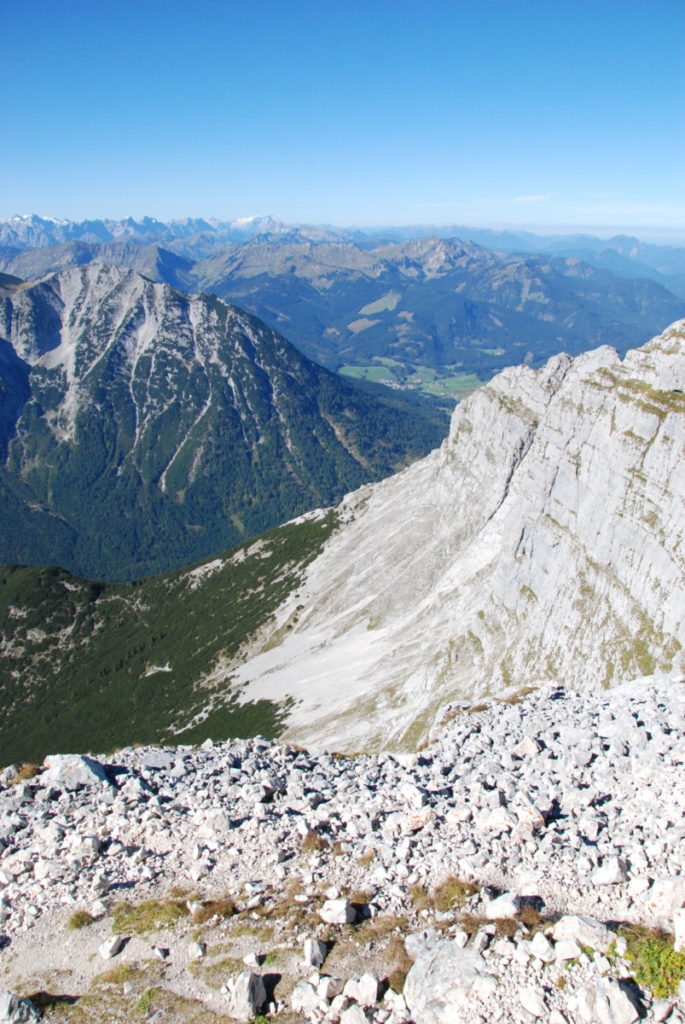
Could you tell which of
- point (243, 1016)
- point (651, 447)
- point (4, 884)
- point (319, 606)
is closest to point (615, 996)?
point (243, 1016)

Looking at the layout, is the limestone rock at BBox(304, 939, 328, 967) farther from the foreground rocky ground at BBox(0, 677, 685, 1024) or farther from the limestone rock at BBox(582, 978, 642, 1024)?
the limestone rock at BBox(582, 978, 642, 1024)

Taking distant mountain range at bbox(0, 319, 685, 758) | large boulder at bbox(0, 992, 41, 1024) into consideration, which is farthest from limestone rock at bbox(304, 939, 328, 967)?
distant mountain range at bbox(0, 319, 685, 758)

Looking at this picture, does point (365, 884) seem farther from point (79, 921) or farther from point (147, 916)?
point (79, 921)

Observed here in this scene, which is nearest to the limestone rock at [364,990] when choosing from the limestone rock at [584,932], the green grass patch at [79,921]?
the limestone rock at [584,932]

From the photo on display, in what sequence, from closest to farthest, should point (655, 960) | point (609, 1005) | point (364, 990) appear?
point (609, 1005), point (655, 960), point (364, 990)

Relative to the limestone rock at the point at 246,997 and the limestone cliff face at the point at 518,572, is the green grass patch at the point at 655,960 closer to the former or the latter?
the limestone rock at the point at 246,997

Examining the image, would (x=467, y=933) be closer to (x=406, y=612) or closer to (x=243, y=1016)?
(x=243, y=1016)

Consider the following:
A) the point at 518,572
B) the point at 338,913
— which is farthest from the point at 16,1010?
the point at 518,572
